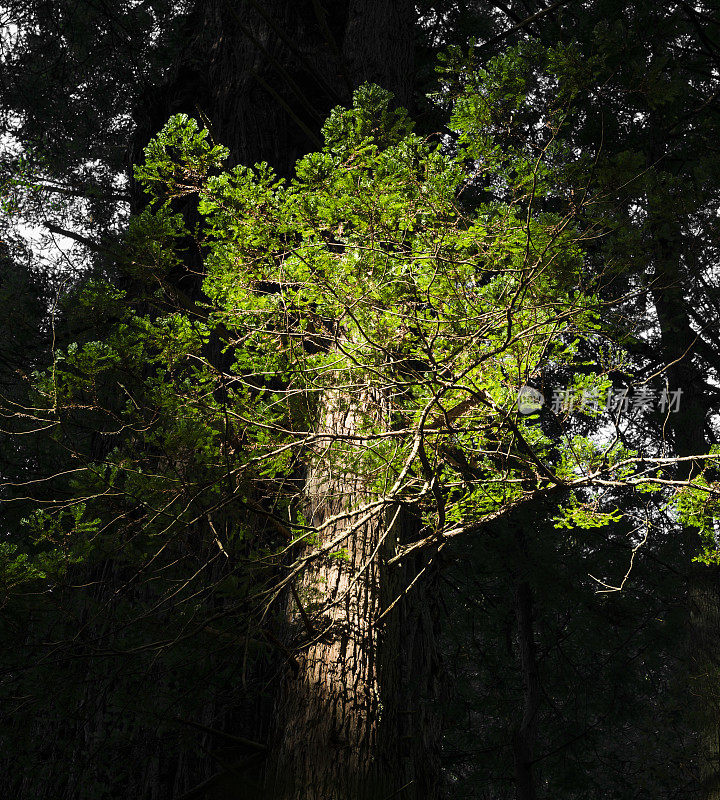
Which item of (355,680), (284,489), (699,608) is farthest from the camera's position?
(699,608)

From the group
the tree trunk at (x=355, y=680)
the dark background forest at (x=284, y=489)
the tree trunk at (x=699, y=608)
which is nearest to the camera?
the tree trunk at (x=355, y=680)

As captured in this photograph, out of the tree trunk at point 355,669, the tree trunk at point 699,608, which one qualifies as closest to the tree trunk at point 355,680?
the tree trunk at point 355,669

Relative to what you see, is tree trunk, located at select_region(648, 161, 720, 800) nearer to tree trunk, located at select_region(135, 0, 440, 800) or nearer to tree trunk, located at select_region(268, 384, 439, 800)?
tree trunk, located at select_region(135, 0, 440, 800)

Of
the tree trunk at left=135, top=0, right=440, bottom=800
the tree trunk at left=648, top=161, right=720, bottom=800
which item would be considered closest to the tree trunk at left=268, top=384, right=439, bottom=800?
the tree trunk at left=135, top=0, right=440, bottom=800

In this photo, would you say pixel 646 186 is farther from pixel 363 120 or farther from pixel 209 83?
pixel 209 83

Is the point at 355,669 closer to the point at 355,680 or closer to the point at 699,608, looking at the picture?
the point at 355,680

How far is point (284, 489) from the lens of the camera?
3633 mm

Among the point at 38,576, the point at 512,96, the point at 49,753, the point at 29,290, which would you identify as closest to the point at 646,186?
the point at 512,96

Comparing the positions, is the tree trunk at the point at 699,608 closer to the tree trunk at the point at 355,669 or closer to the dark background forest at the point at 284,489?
the dark background forest at the point at 284,489

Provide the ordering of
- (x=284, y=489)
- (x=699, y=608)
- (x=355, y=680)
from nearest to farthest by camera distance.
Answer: (x=355, y=680) → (x=284, y=489) → (x=699, y=608)

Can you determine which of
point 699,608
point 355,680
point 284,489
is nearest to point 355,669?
point 355,680

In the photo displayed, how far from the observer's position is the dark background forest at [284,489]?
9.48 feet

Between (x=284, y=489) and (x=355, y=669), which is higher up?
(x=284, y=489)

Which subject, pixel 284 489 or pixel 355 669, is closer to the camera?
pixel 355 669
